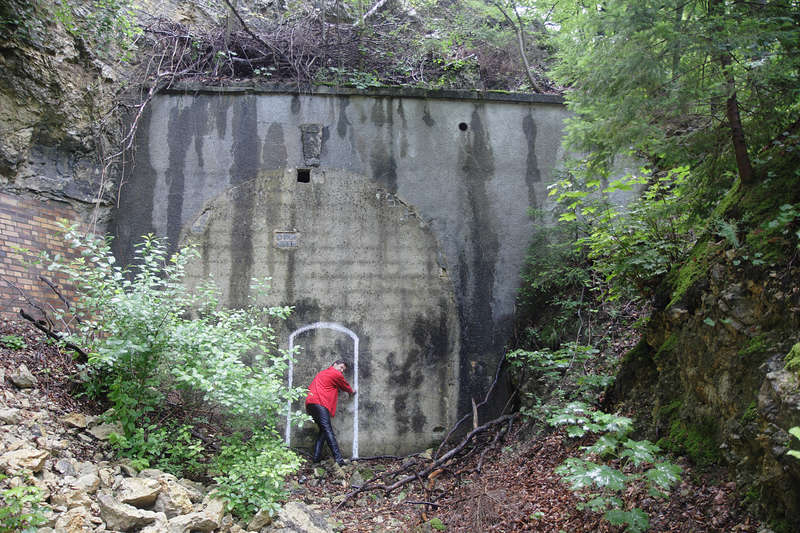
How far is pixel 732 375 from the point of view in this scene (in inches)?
154

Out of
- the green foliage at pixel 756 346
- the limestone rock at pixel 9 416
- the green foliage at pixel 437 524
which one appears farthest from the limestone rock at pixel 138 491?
the green foliage at pixel 756 346

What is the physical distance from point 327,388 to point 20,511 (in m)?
4.17

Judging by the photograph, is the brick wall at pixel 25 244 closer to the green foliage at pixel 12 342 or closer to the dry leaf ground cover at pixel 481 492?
the dry leaf ground cover at pixel 481 492

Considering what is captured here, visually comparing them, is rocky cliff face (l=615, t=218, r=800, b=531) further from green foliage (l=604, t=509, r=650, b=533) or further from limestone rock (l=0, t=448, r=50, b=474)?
limestone rock (l=0, t=448, r=50, b=474)

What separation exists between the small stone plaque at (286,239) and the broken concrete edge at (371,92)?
7.46 feet

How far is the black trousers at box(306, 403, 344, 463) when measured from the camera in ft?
23.4

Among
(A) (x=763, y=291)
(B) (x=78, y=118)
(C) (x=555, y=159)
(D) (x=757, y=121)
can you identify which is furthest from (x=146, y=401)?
(C) (x=555, y=159)

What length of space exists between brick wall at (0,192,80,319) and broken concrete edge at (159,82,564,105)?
102 inches

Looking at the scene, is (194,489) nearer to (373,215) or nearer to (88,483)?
(88,483)

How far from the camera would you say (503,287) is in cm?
826

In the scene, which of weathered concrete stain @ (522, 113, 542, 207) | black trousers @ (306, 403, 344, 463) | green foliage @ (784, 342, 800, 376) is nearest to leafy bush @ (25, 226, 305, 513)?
black trousers @ (306, 403, 344, 463)

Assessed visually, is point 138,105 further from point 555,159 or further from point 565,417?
Result: point 565,417

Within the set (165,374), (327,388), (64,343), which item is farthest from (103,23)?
(327,388)

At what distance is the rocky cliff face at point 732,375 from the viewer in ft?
10.6
